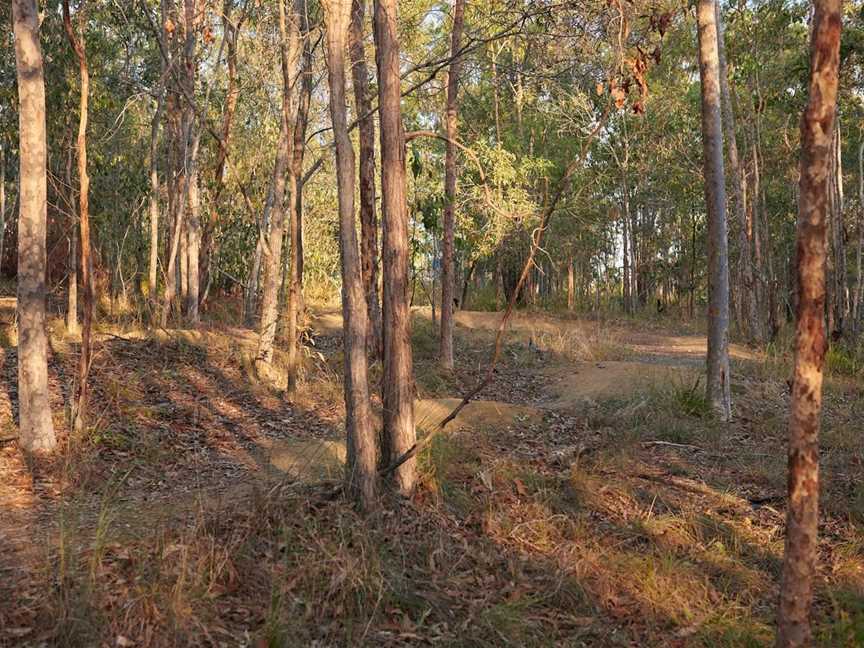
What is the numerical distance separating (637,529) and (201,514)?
11.6ft

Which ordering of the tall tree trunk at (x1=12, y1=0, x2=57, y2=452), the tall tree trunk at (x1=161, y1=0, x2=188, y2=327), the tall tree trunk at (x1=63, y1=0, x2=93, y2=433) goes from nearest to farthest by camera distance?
the tall tree trunk at (x1=12, y1=0, x2=57, y2=452) < the tall tree trunk at (x1=63, y1=0, x2=93, y2=433) < the tall tree trunk at (x1=161, y1=0, x2=188, y2=327)

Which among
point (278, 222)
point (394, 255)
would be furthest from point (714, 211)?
point (278, 222)

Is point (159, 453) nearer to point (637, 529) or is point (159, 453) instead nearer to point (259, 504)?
point (259, 504)

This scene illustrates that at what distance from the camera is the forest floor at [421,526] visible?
4.88 m

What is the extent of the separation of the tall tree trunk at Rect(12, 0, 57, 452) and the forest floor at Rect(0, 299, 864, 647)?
0.47 metres

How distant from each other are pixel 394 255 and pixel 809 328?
3364 mm

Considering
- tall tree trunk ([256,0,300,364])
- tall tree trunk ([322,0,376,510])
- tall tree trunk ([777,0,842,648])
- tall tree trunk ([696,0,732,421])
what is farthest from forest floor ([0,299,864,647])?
tall tree trunk ([256,0,300,364])

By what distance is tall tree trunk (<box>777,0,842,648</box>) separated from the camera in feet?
13.1

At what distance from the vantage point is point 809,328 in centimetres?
407

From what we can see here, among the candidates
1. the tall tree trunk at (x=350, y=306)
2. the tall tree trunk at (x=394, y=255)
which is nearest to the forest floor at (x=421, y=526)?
the tall tree trunk at (x=350, y=306)

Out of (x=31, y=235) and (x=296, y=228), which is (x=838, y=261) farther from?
(x=31, y=235)

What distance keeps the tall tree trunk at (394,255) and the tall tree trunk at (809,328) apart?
10.3 ft

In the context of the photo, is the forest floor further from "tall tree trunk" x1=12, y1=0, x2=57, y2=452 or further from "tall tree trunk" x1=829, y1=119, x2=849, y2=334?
"tall tree trunk" x1=829, y1=119, x2=849, y2=334

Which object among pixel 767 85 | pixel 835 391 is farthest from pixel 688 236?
pixel 835 391
